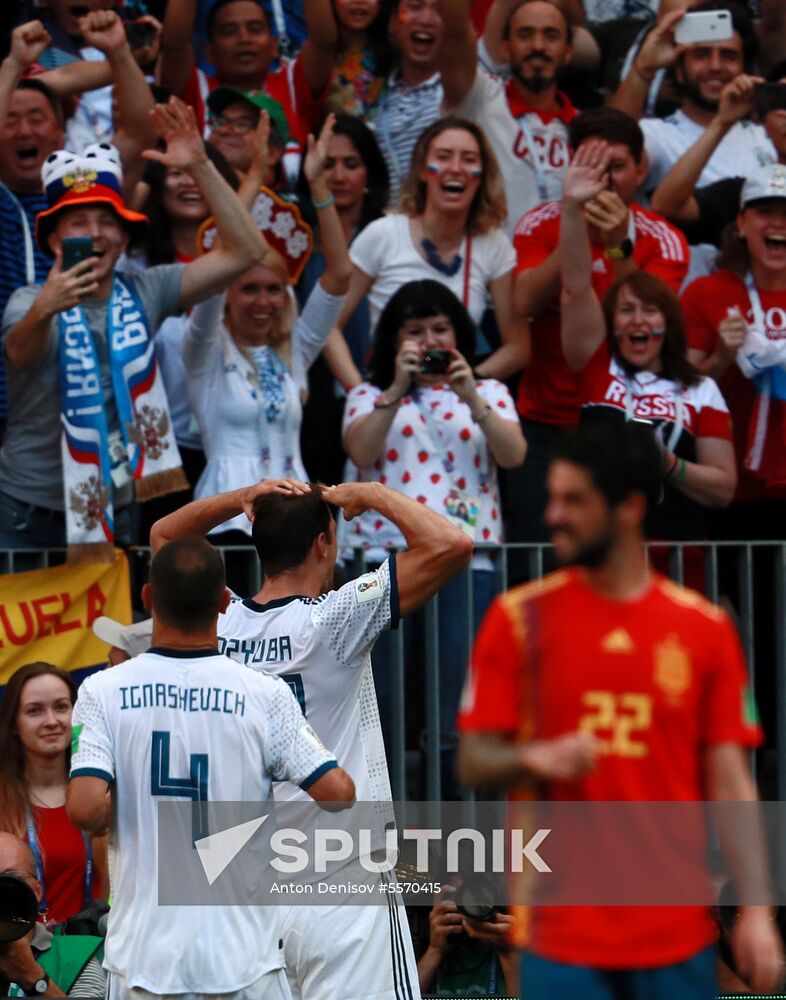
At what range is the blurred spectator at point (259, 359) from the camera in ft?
27.3

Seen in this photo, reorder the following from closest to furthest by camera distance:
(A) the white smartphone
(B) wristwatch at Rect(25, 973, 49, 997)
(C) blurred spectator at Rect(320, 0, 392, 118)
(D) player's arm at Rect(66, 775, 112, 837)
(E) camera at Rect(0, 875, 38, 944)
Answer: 1. (D) player's arm at Rect(66, 775, 112, 837)
2. (E) camera at Rect(0, 875, 38, 944)
3. (B) wristwatch at Rect(25, 973, 49, 997)
4. (A) the white smartphone
5. (C) blurred spectator at Rect(320, 0, 392, 118)

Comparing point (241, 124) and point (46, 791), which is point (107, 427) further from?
point (241, 124)

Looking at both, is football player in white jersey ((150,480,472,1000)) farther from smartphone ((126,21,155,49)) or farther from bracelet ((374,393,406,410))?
smartphone ((126,21,155,49))

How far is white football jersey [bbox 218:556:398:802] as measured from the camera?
18.3ft

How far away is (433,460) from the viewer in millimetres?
8211

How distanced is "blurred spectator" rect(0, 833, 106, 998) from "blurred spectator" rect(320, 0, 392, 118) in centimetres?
490

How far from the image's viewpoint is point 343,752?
5664 millimetres

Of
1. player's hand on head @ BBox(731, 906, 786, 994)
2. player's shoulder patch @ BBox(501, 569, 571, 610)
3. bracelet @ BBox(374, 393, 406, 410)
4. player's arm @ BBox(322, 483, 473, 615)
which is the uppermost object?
bracelet @ BBox(374, 393, 406, 410)

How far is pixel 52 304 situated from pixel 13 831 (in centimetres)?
221

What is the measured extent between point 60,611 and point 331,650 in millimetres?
2799

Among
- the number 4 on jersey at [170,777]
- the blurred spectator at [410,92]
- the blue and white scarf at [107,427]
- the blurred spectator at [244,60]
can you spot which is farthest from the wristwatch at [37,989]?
the blurred spectator at [244,60]

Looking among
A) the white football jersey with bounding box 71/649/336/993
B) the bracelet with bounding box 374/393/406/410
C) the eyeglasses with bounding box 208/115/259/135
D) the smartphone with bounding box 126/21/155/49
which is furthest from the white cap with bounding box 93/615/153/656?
the smartphone with bounding box 126/21/155/49

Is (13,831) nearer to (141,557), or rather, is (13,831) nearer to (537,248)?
(141,557)

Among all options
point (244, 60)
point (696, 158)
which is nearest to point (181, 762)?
point (696, 158)
